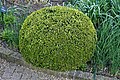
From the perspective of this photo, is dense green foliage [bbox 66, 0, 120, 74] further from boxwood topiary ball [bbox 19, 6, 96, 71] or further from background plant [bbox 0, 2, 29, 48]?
background plant [bbox 0, 2, 29, 48]

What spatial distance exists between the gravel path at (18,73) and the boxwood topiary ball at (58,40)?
17cm

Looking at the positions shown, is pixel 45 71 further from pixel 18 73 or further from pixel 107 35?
pixel 107 35

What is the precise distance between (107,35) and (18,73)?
4.07 feet

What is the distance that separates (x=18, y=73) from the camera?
12.9 feet

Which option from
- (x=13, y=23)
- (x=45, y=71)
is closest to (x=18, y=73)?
(x=45, y=71)

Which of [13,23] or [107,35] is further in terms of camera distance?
[13,23]

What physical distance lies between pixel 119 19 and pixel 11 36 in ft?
4.82

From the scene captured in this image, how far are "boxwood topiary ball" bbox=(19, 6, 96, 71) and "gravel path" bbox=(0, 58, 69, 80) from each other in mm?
173

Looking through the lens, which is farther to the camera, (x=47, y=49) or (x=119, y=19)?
(x=119, y=19)

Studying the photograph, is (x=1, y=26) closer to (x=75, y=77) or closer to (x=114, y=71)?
(x=75, y=77)

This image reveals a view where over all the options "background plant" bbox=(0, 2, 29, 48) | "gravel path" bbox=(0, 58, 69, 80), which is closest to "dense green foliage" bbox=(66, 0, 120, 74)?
"gravel path" bbox=(0, 58, 69, 80)

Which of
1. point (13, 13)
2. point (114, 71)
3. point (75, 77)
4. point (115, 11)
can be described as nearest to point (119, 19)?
point (115, 11)

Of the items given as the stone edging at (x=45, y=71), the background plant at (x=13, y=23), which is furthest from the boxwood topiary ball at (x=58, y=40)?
the background plant at (x=13, y=23)

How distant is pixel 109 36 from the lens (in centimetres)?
383
